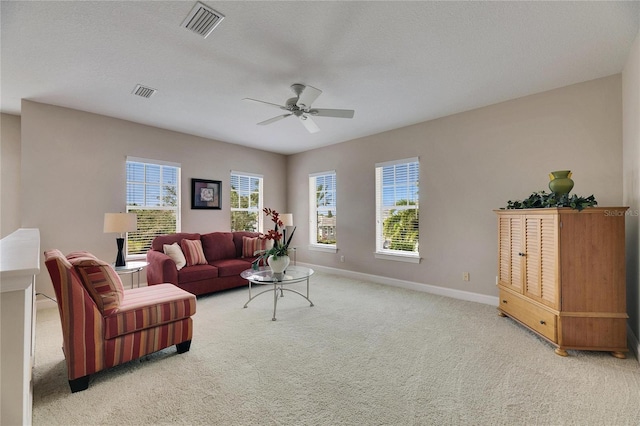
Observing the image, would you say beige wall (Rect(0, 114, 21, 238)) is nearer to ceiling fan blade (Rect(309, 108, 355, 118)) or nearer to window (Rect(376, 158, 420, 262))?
ceiling fan blade (Rect(309, 108, 355, 118))

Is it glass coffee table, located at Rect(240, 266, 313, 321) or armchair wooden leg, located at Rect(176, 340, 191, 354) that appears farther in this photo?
glass coffee table, located at Rect(240, 266, 313, 321)

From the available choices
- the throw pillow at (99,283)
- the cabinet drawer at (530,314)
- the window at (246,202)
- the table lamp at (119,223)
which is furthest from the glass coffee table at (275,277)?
the cabinet drawer at (530,314)

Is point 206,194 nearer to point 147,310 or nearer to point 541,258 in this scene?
point 147,310

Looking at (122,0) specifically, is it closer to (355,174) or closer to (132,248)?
(132,248)

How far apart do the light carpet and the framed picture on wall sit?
2.61 m

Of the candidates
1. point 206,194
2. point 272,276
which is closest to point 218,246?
point 206,194

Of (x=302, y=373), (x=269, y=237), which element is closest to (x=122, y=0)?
(x=269, y=237)

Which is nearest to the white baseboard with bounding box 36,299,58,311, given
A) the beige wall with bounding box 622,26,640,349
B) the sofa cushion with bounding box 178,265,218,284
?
the sofa cushion with bounding box 178,265,218,284

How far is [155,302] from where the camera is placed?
2326 mm

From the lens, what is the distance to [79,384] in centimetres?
196

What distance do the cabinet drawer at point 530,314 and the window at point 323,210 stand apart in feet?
10.5

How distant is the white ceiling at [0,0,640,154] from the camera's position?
2031 millimetres

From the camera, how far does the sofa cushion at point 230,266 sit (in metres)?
4.29

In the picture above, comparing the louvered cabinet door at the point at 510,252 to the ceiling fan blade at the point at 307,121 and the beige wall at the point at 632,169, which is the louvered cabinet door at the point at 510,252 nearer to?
the beige wall at the point at 632,169
